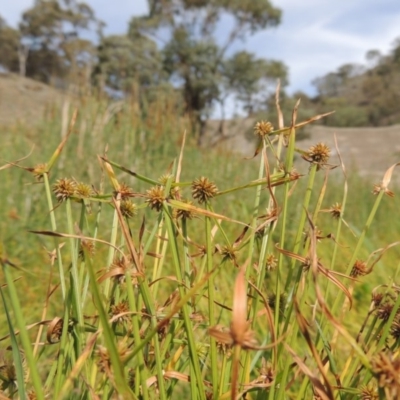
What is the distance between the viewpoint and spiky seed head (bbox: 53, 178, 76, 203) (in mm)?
340

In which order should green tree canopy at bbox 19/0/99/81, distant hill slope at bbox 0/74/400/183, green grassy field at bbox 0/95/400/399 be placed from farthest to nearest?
green tree canopy at bbox 19/0/99/81, distant hill slope at bbox 0/74/400/183, green grassy field at bbox 0/95/400/399

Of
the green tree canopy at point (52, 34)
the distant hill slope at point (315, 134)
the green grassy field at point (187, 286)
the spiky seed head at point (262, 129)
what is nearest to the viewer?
the green grassy field at point (187, 286)

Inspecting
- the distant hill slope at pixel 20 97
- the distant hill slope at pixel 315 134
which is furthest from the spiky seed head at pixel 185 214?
the distant hill slope at pixel 20 97

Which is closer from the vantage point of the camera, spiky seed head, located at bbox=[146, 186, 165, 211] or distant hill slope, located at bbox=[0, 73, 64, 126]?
spiky seed head, located at bbox=[146, 186, 165, 211]

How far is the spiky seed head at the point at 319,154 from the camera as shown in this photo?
36cm

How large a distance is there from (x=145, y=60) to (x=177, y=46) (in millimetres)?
743

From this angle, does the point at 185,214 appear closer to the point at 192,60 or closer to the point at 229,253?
the point at 229,253

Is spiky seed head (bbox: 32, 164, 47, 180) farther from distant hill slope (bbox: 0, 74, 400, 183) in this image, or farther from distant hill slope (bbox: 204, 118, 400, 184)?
distant hill slope (bbox: 204, 118, 400, 184)

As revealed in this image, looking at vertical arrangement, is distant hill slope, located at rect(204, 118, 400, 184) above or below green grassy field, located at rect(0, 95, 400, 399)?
below

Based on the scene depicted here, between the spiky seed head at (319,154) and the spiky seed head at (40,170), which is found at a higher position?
the spiky seed head at (319,154)

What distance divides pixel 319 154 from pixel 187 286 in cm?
14

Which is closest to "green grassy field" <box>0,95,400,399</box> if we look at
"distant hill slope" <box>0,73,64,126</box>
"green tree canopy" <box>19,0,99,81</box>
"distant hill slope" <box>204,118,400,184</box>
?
"distant hill slope" <box>204,118,400,184</box>

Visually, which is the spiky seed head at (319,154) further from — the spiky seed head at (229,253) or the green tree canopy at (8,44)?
the green tree canopy at (8,44)

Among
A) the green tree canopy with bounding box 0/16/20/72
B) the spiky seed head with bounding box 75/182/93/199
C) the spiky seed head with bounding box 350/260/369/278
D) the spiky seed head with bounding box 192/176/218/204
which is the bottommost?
the spiky seed head with bounding box 350/260/369/278
